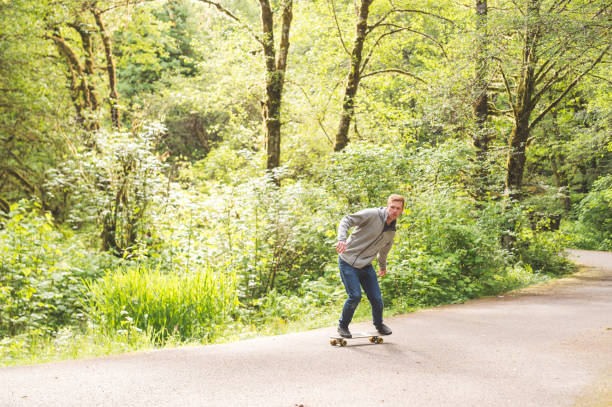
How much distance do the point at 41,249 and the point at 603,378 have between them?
990cm

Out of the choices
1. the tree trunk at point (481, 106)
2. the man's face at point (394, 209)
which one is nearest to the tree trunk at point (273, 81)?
the tree trunk at point (481, 106)

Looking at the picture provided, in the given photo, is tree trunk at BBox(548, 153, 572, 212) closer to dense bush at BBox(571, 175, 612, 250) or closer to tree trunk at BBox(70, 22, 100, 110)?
dense bush at BBox(571, 175, 612, 250)

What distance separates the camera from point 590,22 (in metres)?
10.7

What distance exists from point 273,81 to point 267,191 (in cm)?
590

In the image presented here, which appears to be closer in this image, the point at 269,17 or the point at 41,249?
the point at 41,249

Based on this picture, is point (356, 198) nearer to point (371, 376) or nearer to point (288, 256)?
point (288, 256)

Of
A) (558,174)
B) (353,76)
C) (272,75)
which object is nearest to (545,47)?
(353,76)

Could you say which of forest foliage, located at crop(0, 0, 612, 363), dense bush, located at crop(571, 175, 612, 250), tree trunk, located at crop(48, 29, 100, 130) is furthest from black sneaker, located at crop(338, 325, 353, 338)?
dense bush, located at crop(571, 175, 612, 250)

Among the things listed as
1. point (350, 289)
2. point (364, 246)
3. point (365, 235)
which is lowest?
point (350, 289)

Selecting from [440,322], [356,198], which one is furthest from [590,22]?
[440,322]

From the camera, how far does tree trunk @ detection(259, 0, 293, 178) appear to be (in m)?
16.0

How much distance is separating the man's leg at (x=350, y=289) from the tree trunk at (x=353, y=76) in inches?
412

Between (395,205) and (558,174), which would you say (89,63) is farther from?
(558,174)

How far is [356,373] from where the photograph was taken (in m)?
5.21
